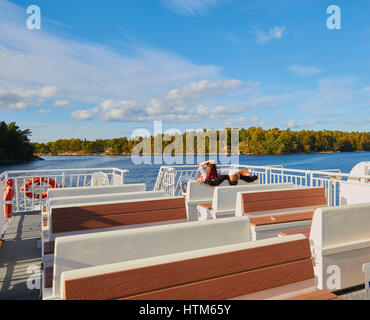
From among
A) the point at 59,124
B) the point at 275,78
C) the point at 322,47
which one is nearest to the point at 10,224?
the point at 275,78

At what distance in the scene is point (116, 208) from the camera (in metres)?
2.46

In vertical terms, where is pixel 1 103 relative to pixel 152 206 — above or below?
above

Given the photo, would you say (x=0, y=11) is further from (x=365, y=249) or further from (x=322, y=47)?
(x=322, y=47)

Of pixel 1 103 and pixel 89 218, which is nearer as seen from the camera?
pixel 89 218

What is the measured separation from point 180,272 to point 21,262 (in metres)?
2.89

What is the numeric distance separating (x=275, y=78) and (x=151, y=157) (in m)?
39.3

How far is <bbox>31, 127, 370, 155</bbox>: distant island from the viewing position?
50.2 m

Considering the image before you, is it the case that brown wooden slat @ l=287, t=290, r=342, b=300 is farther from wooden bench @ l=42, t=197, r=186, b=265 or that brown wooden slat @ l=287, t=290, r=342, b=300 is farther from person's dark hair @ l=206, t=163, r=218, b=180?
person's dark hair @ l=206, t=163, r=218, b=180

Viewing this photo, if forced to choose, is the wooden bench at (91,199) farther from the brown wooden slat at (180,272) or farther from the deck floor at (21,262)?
the brown wooden slat at (180,272)

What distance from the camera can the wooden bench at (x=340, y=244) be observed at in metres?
2.26

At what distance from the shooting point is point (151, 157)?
58094 millimetres

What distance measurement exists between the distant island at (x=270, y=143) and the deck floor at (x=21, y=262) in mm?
44694

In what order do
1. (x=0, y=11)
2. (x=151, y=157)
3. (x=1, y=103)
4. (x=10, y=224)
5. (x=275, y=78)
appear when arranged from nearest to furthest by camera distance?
1. (x=10, y=224)
2. (x=0, y=11)
3. (x=275, y=78)
4. (x=1, y=103)
5. (x=151, y=157)

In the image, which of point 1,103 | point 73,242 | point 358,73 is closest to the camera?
point 73,242
